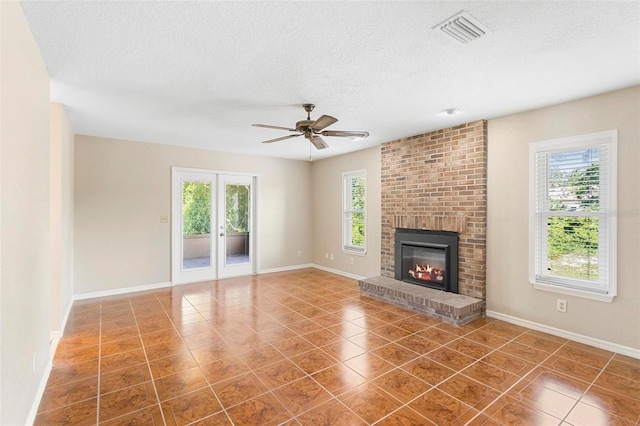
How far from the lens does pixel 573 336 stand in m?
3.40

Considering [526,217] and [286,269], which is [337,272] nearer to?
[286,269]

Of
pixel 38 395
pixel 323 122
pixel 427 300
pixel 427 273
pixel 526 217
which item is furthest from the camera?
pixel 427 273

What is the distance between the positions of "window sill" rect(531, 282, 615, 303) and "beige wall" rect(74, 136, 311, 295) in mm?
5432

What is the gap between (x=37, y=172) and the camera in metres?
2.35

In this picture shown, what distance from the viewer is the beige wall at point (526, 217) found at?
3027mm

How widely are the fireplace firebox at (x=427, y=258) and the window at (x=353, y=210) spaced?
1.20m

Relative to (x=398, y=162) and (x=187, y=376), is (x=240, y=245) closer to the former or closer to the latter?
(x=398, y=162)

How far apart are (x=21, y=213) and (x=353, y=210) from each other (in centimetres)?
527

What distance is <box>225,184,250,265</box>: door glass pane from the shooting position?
6508 millimetres

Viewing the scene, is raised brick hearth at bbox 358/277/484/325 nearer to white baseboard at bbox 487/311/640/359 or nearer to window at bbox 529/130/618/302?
white baseboard at bbox 487/311/640/359

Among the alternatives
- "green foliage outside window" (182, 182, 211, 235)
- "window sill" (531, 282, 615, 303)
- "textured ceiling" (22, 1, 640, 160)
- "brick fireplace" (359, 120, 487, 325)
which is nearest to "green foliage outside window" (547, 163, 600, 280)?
"window sill" (531, 282, 615, 303)

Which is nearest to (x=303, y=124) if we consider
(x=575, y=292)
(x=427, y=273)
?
(x=427, y=273)

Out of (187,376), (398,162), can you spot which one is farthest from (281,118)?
(187,376)

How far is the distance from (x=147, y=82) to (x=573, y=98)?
433 centimetres
